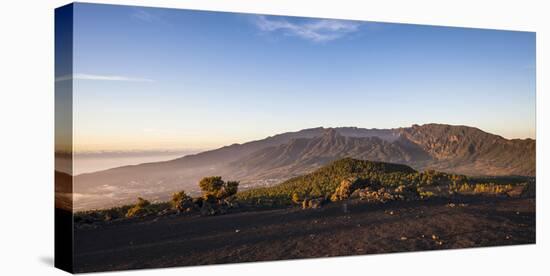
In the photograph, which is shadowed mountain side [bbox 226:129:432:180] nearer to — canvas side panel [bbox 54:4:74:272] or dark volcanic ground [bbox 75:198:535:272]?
dark volcanic ground [bbox 75:198:535:272]

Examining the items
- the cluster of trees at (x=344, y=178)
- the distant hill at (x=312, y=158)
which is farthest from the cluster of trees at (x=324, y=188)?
the distant hill at (x=312, y=158)

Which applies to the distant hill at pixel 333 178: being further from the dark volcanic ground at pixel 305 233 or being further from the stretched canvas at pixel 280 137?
the dark volcanic ground at pixel 305 233

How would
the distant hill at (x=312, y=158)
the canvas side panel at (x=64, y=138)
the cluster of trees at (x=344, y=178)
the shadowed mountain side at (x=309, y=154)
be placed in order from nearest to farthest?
1. the canvas side panel at (x=64, y=138)
2. the distant hill at (x=312, y=158)
3. the shadowed mountain side at (x=309, y=154)
4. the cluster of trees at (x=344, y=178)

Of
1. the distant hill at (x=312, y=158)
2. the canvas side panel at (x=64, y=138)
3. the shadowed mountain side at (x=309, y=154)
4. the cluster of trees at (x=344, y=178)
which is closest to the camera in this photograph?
the canvas side panel at (x=64, y=138)

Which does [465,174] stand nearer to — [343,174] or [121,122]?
[343,174]

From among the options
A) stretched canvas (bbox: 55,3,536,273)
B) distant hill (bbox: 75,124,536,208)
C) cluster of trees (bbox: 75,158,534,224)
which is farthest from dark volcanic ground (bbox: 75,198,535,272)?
distant hill (bbox: 75,124,536,208)

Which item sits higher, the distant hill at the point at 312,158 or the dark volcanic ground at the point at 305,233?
the distant hill at the point at 312,158

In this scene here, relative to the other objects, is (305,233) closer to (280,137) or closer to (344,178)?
(344,178)

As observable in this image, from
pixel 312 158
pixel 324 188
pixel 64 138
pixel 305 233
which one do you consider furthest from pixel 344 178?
pixel 64 138
